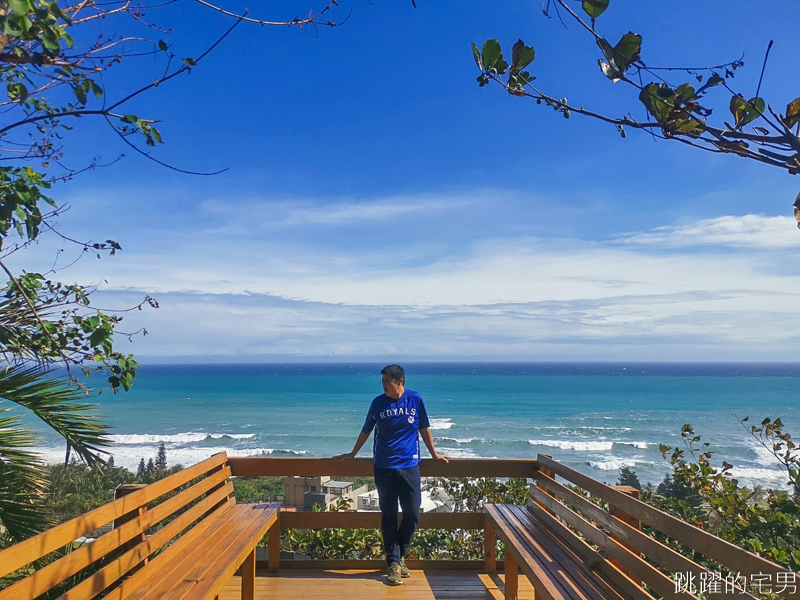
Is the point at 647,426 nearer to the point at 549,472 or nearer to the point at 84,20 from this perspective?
the point at 549,472

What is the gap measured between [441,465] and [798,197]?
138 inches

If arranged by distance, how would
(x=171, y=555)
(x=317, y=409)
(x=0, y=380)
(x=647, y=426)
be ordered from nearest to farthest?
(x=171, y=555) < (x=0, y=380) < (x=647, y=426) < (x=317, y=409)

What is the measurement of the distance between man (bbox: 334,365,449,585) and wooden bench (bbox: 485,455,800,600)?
2.02 feet

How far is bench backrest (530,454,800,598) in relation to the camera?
1651 mm

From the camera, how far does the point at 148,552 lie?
2.71m

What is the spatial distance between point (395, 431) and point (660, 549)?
1965 mm

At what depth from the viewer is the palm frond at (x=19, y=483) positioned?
3074 mm

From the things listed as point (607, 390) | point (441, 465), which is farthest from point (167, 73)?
point (607, 390)

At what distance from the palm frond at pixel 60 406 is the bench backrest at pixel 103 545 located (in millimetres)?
616

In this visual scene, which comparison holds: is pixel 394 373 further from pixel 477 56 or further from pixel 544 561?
pixel 477 56

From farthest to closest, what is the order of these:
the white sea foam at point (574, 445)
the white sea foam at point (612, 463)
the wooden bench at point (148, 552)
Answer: the white sea foam at point (574, 445)
the white sea foam at point (612, 463)
the wooden bench at point (148, 552)

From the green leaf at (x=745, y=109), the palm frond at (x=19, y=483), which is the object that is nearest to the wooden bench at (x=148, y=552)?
the palm frond at (x=19, y=483)

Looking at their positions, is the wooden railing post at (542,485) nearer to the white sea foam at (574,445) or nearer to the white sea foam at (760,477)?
the white sea foam at (760,477)

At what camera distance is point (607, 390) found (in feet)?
244
